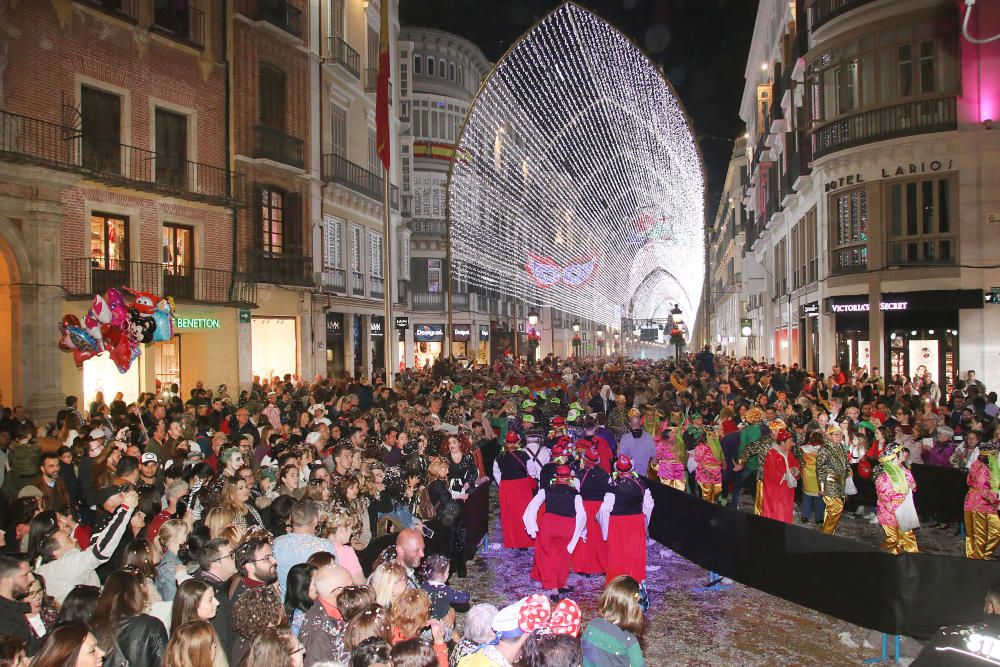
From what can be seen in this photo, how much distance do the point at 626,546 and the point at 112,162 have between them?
713 inches

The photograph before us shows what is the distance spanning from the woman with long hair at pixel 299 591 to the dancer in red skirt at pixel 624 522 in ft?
14.8

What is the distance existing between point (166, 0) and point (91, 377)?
11.2 metres

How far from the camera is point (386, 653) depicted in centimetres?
401

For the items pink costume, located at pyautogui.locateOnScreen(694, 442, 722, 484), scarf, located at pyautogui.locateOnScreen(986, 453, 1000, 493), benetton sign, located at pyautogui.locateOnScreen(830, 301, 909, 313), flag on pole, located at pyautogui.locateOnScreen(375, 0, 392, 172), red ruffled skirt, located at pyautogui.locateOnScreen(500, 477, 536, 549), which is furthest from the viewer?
benetton sign, located at pyautogui.locateOnScreen(830, 301, 909, 313)

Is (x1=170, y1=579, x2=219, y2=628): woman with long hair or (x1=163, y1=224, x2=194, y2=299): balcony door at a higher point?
(x1=163, y1=224, x2=194, y2=299): balcony door

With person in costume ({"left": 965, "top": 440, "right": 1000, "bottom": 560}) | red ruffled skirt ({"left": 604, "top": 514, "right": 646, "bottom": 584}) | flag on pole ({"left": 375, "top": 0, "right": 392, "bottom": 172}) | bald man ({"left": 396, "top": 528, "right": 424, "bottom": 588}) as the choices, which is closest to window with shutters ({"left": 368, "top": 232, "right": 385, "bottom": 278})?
flag on pole ({"left": 375, "top": 0, "right": 392, "bottom": 172})

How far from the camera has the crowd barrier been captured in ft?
22.9

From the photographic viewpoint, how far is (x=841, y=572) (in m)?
7.73

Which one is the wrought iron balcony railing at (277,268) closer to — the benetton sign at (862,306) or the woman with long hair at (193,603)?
the benetton sign at (862,306)

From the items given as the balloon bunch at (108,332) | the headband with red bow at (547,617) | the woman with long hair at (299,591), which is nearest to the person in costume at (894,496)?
the headband with red bow at (547,617)

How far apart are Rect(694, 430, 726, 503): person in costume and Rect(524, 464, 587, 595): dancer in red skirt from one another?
3.59m

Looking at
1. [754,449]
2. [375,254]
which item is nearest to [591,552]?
[754,449]

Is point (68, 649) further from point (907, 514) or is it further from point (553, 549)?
point (907, 514)

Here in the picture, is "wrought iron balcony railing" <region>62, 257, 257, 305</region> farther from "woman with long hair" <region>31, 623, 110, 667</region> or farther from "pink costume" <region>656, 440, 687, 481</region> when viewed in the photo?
"woman with long hair" <region>31, 623, 110, 667</region>
